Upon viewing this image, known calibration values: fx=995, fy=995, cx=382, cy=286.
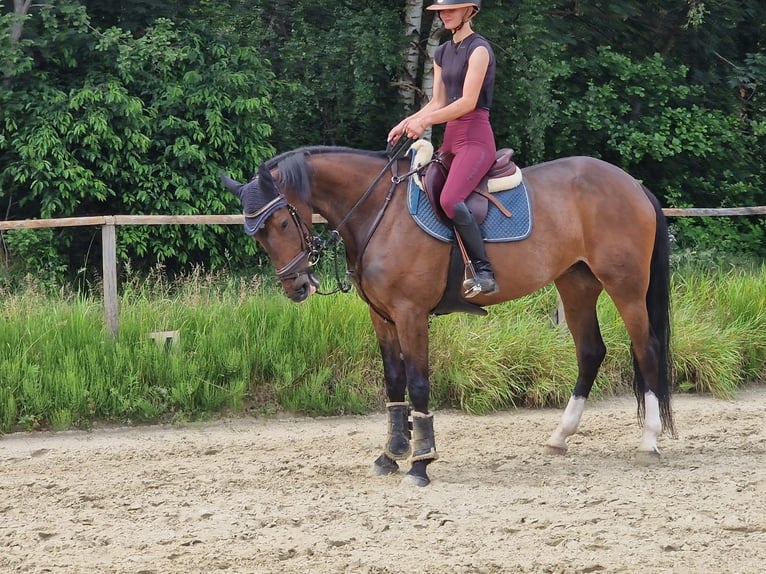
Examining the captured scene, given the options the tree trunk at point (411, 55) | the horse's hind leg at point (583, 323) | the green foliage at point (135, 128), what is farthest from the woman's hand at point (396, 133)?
the tree trunk at point (411, 55)

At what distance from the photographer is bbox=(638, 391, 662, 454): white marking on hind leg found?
248 inches

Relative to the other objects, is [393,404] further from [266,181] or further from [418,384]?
[266,181]

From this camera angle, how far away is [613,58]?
1385cm

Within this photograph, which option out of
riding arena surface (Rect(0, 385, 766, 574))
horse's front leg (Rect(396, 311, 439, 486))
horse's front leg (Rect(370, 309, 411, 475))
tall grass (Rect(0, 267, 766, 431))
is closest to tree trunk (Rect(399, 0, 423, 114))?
tall grass (Rect(0, 267, 766, 431))

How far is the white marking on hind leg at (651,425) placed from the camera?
6.30 m

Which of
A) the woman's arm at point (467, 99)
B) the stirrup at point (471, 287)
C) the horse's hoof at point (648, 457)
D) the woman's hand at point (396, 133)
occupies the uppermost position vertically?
the woman's arm at point (467, 99)

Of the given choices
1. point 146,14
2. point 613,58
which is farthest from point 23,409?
point 613,58

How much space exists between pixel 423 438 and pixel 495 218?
4.55ft

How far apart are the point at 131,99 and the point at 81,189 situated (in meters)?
1.11

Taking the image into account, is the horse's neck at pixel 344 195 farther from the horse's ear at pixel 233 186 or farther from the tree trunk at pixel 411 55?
the tree trunk at pixel 411 55

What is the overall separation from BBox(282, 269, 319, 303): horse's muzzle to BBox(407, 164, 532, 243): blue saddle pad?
0.73 metres

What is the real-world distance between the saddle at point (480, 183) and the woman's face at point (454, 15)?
0.76 meters

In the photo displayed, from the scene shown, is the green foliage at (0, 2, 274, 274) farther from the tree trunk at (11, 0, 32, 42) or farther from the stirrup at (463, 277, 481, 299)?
the stirrup at (463, 277, 481, 299)

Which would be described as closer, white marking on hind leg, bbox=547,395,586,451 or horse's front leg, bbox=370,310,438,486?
horse's front leg, bbox=370,310,438,486
